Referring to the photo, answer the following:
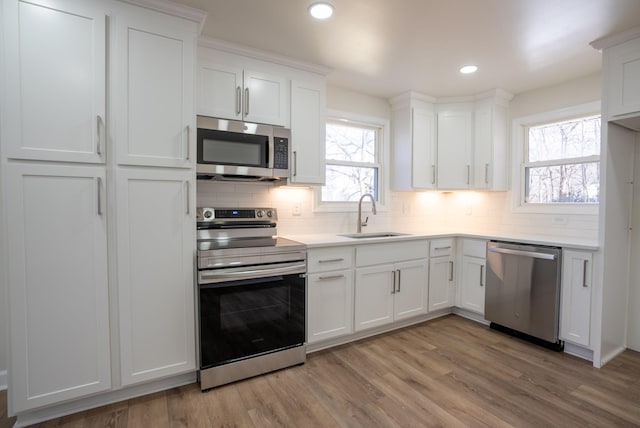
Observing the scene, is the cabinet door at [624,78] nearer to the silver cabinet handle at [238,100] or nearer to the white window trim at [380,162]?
the white window trim at [380,162]

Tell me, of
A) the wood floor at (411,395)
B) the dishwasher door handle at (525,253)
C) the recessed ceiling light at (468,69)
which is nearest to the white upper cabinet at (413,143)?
the recessed ceiling light at (468,69)

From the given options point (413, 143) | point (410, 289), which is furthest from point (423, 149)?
point (410, 289)

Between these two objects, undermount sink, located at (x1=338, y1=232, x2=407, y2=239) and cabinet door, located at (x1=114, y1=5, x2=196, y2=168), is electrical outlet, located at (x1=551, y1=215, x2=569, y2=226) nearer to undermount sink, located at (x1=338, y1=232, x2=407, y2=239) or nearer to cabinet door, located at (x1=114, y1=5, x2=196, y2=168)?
undermount sink, located at (x1=338, y1=232, x2=407, y2=239)

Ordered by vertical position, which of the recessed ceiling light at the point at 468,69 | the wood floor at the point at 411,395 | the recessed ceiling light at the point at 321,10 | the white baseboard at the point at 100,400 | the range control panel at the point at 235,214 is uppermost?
the recessed ceiling light at the point at 468,69

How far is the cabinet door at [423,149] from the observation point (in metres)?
3.60

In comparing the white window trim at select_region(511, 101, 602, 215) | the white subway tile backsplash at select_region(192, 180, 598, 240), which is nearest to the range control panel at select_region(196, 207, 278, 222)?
the white subway tile backsplash at select_region(192, 180, 598, 240)

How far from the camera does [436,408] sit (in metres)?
1.94

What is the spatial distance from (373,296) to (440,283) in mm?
918

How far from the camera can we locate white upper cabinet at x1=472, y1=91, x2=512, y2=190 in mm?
3518

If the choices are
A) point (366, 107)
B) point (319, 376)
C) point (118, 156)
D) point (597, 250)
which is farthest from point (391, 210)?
point (118, 156)

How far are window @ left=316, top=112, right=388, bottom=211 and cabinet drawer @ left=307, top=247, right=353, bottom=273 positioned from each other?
0.74m

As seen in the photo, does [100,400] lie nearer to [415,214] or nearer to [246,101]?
[246,101]

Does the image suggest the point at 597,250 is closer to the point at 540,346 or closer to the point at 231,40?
the point at 540,346

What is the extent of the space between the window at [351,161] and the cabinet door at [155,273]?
1.53 metres
